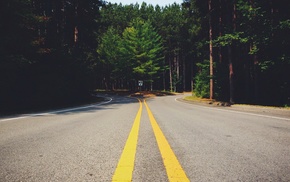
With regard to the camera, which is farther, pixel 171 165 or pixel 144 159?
pixel 144 159

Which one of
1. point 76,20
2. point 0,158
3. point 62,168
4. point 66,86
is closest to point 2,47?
point 66,86

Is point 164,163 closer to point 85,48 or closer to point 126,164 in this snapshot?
point 126,164

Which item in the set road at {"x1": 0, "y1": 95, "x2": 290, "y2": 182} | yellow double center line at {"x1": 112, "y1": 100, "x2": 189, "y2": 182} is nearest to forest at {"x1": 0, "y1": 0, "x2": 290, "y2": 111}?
road at {"x1": 0, "y1": 95, "x2": 290, "y2": 182}

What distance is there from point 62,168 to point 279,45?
16868 mm

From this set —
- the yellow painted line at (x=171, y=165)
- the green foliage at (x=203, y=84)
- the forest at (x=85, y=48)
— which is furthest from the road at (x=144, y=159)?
the green foliage at (x=203, y=84)

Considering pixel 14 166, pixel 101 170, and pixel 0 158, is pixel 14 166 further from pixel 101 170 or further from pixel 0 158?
pixel 101 170

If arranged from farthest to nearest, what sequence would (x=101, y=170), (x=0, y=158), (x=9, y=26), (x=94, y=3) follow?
1. (x=94, y=3)
2. (x=9, y=26)
3. (x=0, y=158)
4. (x=101, y=170)

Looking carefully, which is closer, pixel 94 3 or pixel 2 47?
pixel 2 47

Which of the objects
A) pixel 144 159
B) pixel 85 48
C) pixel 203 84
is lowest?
pixel 144 159

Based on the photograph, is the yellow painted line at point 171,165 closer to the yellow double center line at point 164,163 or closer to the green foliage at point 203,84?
the yellow double center line at point 164,163

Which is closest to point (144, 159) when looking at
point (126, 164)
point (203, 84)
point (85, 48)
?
point (126, 164)

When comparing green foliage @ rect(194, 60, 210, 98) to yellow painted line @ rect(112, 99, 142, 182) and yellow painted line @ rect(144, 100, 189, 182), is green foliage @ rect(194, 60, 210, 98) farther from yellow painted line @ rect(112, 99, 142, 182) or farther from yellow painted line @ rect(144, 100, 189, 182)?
yellow painted line @ rect(112, 99, 142, 182)

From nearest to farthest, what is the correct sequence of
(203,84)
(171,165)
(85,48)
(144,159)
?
(171,165) < (144,159) < (85,48) < (203,84)

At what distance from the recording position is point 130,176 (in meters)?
1.96
